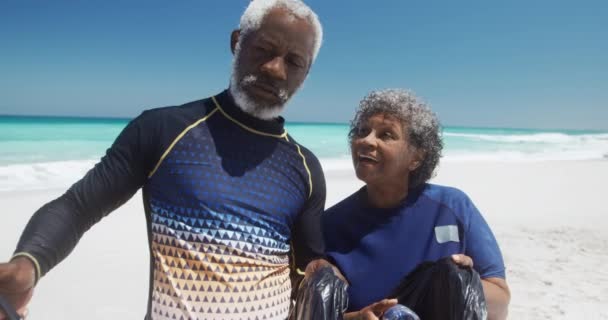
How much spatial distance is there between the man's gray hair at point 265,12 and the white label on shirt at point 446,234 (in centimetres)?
120

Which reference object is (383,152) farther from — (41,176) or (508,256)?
(41,176)

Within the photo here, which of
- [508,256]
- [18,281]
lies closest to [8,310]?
[18,281]

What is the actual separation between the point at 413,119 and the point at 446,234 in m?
0.64

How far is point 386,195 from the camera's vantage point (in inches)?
97.1

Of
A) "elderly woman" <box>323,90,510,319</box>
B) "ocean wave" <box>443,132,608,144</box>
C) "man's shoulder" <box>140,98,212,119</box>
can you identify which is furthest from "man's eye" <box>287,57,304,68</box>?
"ocean wave" <box>443,132,608,144</box>

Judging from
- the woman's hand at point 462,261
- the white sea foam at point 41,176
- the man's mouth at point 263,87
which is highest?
the man's mouth at point 263,87

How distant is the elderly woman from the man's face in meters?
0.66

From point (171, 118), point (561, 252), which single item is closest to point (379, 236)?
point (171, 118)

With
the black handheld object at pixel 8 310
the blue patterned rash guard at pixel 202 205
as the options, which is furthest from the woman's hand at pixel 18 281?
the blue patterned rash guard at pixel 202 205

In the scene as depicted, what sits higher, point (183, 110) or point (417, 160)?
point (183, 110)

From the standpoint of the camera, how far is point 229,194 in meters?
1.72

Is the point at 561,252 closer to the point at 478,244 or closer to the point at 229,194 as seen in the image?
the point at 478,244

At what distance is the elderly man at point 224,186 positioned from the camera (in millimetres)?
1662

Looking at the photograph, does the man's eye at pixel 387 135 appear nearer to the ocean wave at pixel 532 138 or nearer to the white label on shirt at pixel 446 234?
the white label on shirt at pixel 446 234
